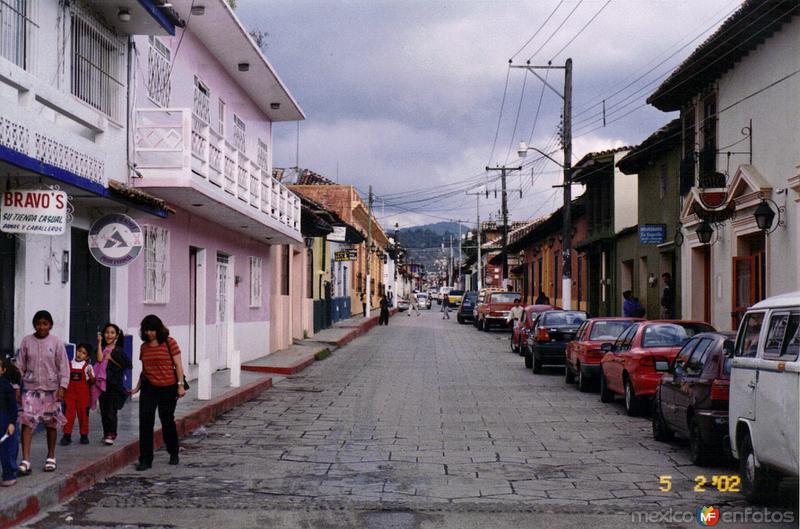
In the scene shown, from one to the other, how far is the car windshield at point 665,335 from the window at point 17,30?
9.73 m

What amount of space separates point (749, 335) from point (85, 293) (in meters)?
9.30

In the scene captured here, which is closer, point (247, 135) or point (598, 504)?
point (598, 504)

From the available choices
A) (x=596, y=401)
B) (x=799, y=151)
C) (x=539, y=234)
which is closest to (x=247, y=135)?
(x=596, y=401)

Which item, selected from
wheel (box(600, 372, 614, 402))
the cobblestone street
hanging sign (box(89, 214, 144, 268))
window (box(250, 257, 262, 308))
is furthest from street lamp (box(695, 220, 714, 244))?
hanging sign (box(89, 214, 144, 268))

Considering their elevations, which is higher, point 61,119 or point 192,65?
point 192,65

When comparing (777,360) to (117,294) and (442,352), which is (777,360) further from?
(442,352)

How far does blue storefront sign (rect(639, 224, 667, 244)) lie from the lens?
25000mm

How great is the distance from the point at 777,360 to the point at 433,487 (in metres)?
3.42

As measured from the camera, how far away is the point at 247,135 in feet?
81.8

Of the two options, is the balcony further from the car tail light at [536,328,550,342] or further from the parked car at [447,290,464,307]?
the parked car at [447,290,464,307]

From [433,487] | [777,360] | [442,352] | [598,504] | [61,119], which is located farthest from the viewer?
[442,352]

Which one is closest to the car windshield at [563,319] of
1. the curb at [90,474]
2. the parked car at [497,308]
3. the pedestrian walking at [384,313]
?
the curb at [90,474]

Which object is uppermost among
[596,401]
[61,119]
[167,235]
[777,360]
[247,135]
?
[247,135]

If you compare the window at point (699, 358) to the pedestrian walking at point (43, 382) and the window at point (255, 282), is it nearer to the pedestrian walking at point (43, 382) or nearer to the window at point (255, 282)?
the pedestrian walking at point (43, 382)
